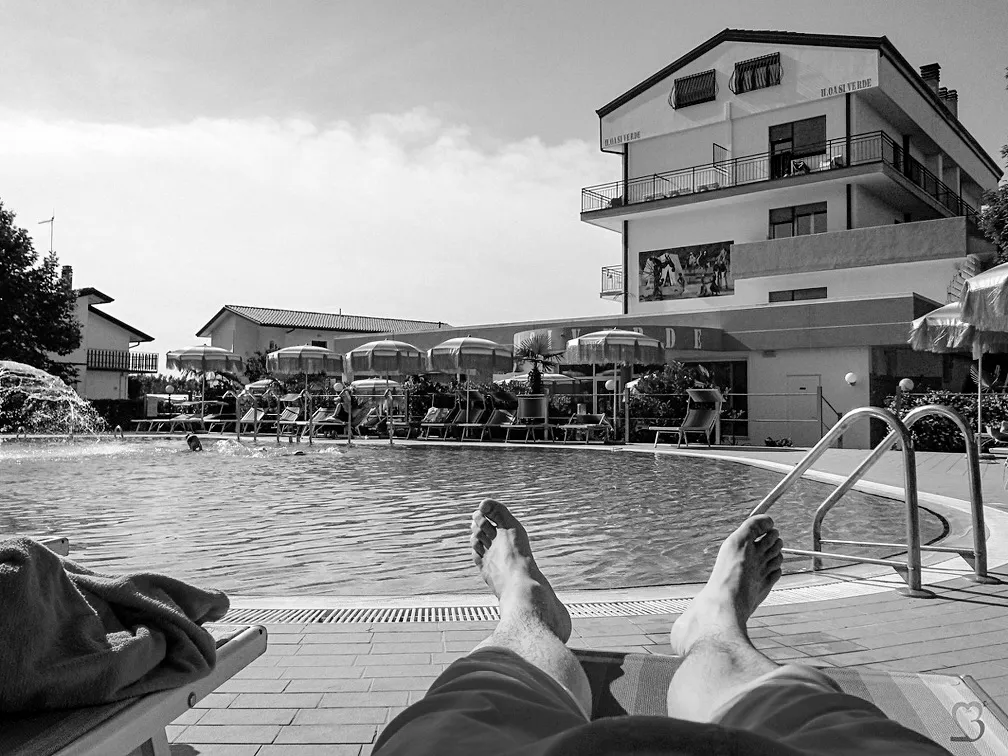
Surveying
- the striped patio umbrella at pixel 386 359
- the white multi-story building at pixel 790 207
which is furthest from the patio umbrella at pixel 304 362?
the white multi-story building at pixel 790 207

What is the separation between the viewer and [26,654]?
1290 millimetres

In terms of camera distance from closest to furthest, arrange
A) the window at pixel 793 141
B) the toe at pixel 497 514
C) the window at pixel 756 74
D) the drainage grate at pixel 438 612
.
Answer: the toe at pixel 497 514 < the drainage grate at pixel 438 612 < the window at pixel 793 141 < the window at pixel 756 74

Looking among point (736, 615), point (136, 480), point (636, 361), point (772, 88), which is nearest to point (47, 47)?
point (136, 480)

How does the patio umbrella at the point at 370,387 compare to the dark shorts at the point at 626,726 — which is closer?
the dark shorts at the point at 626,726

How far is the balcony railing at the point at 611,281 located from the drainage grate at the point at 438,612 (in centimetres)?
2823

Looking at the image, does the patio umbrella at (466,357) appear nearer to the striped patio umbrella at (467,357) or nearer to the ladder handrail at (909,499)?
the striped patio umbrella at (467,357)

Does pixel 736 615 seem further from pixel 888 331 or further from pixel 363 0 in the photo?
pixel 888 331

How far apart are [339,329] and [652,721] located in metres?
50.9

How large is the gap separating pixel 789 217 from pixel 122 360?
37.4 meters

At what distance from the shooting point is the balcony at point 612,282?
103ft

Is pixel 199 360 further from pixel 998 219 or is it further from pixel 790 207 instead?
pixel 998 219

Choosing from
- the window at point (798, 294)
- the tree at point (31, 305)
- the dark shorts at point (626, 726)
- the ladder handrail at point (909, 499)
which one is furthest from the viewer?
the tree at point (31, 305)

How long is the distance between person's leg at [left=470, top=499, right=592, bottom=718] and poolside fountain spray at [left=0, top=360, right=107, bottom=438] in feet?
82.0

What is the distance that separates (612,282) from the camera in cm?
3166
